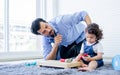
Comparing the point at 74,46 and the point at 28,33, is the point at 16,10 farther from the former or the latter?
the point at 74,46

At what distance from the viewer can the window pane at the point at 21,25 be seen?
207 centimetres

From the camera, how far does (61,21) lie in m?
1.72

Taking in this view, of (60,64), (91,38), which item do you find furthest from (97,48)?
(60,64)

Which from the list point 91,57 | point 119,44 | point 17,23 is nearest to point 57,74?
point 91,57

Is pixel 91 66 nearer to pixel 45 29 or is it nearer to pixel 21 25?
pixel 45 29

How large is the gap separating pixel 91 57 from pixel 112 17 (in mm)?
630

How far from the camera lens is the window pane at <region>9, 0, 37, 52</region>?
2.07 m

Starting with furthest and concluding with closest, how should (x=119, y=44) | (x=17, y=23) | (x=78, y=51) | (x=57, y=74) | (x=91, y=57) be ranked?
(x=17, y=23)
(x=119, y=44)
(x=78, y=51)
(x=91, y=57)
(x=57, y=74)

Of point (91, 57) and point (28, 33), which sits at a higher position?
point (28, 33)

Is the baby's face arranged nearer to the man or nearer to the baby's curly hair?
the baby's curly hair

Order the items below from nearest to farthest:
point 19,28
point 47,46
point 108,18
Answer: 1. point 47,46
2. point 108,18
3. point 19,28

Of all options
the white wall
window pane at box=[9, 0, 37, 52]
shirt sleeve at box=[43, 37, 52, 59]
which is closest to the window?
window pane at box=[9, 0, 37, 52]

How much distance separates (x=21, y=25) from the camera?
2.18 meters

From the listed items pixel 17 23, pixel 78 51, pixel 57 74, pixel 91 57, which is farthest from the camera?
pixel 17 23
